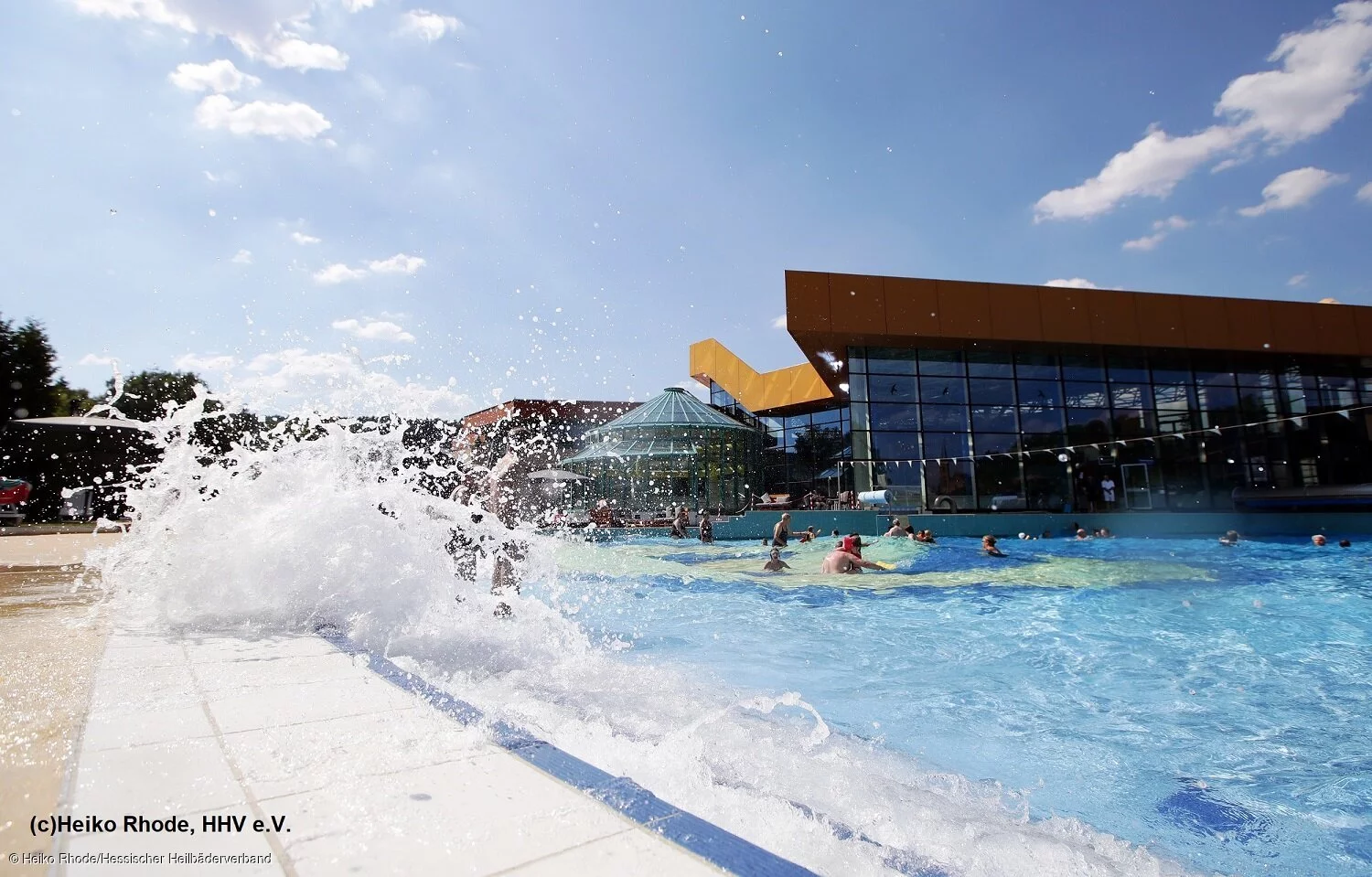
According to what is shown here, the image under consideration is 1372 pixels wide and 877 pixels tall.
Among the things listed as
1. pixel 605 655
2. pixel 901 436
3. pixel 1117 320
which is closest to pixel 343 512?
pixel 605 655

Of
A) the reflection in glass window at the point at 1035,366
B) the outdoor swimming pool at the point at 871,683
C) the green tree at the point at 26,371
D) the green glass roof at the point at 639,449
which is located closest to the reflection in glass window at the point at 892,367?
the reflection in glass window at the point at 1035,366

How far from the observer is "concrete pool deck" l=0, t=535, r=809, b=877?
5.83 ft

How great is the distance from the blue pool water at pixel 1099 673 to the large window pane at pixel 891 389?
9054 mm

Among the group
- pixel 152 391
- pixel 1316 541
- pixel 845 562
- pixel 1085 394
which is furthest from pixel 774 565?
pixel 152 391

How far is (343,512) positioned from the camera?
646 cm

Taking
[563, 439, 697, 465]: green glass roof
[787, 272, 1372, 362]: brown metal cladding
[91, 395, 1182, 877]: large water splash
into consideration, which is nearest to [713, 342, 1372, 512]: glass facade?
[787, 272, 1372, 362]: brown metal cladding

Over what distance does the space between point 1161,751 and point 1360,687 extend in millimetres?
3377

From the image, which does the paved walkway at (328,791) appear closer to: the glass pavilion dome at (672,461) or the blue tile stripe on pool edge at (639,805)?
the blue tile stripe on pool edge at (639,805)

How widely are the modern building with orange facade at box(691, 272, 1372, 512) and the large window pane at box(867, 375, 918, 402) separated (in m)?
0.06

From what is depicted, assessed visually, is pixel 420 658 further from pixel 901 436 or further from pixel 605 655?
pixel 901 436

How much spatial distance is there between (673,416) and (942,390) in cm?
1063

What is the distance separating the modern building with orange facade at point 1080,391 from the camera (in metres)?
21.2

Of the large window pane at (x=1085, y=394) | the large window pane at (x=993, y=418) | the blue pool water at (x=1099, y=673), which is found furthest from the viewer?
the large window pane at (x=1085, y=394)

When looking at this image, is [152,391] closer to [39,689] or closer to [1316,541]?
[39,689]
